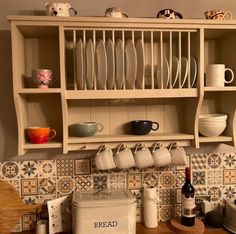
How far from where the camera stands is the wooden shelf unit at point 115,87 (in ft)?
4.24

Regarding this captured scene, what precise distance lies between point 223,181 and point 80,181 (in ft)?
2.52

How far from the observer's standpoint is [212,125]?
1.42 meters

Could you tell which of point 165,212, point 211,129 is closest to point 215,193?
point 165,212

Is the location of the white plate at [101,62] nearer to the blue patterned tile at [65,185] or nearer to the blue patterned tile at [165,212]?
the blue patterned tile at [65,185]

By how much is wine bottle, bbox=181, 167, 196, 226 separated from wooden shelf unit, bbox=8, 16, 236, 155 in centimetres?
19

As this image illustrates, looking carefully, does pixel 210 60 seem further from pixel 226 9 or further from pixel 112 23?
pixel 112 23

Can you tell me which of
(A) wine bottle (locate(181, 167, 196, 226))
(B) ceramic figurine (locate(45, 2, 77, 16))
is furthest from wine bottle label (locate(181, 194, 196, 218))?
(B) ceramic figurine (locate(45, 2, 77, 16))

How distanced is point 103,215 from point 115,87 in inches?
22.6

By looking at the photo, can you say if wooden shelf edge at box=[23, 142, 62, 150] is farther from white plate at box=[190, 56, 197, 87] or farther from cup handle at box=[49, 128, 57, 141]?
white plate at box=[190, 56, 197, 87]

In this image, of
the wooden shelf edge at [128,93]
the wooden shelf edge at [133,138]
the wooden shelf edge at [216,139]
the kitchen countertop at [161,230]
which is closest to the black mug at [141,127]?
the wooden shelf edge at [133,138]

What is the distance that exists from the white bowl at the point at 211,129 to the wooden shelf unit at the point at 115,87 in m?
0.03

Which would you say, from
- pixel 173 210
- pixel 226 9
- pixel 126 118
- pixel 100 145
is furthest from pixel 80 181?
pixel 226 9

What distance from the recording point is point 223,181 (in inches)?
64.1

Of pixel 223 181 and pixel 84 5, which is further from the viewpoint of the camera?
pixel 223 181
